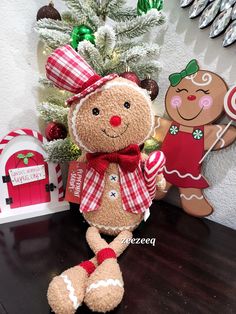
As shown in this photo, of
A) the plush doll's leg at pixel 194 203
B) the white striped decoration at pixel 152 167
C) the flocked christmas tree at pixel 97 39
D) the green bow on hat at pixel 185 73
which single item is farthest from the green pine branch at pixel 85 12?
the plush doll's leg at pixel 194 203

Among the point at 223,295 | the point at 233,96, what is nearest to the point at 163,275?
the point at 223,295

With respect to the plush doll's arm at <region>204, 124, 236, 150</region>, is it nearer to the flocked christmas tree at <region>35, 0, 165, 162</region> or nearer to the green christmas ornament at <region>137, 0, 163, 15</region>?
the flocked christmas tree at <region>35, 0, 165, 162</region>

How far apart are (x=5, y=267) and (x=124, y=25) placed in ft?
1.81

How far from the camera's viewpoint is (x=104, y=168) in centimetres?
52

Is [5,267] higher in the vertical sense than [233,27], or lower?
lower

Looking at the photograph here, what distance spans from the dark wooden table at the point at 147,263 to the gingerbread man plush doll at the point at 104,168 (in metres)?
0.04

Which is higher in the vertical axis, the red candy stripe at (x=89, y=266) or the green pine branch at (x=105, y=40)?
the green pine branch at (x=105, y=40)

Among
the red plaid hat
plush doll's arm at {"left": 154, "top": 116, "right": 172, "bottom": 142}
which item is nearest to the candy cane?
plush doll's arm at {"left": 154, "top": 116, "right": 172, "bottom": 142}

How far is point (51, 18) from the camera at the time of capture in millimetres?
609

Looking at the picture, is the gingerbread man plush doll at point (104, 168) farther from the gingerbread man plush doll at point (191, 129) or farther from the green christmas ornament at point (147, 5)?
the green christmas ornament at point (147, 5)

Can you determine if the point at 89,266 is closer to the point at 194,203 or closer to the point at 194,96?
the point at 194,203

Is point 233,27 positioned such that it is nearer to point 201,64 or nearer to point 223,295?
point 201,64

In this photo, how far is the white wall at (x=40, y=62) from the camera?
613 mm

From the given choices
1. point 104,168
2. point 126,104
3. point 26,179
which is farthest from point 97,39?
point 26,179
